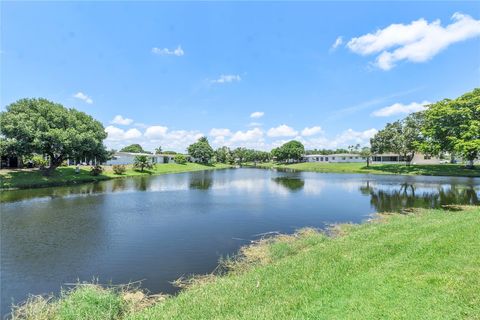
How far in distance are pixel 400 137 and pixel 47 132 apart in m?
76.5

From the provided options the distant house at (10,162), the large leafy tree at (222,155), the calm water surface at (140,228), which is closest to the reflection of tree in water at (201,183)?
the calm water surface at (140,228)

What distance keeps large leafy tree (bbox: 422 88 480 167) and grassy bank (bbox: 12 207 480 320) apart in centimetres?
4445

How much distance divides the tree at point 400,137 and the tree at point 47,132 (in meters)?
69.2

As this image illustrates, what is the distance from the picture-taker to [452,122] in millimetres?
54344

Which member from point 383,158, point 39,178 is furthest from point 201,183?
point 383,158

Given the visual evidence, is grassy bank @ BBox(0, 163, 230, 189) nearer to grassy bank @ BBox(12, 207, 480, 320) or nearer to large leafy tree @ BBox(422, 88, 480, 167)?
grassy bank @ BBox(12, 207, 480, 320)

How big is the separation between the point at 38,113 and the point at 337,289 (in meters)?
48.2

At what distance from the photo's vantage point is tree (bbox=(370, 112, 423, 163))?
7256 centimetres

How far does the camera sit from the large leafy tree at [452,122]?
158ft

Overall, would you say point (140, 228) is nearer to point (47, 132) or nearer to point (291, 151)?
point (47, 132)

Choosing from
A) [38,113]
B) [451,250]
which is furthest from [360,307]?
[38,113]

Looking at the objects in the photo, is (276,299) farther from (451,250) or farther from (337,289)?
(451,250)

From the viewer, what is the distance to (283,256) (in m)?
12.5

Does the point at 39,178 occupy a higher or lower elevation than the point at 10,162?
lower
